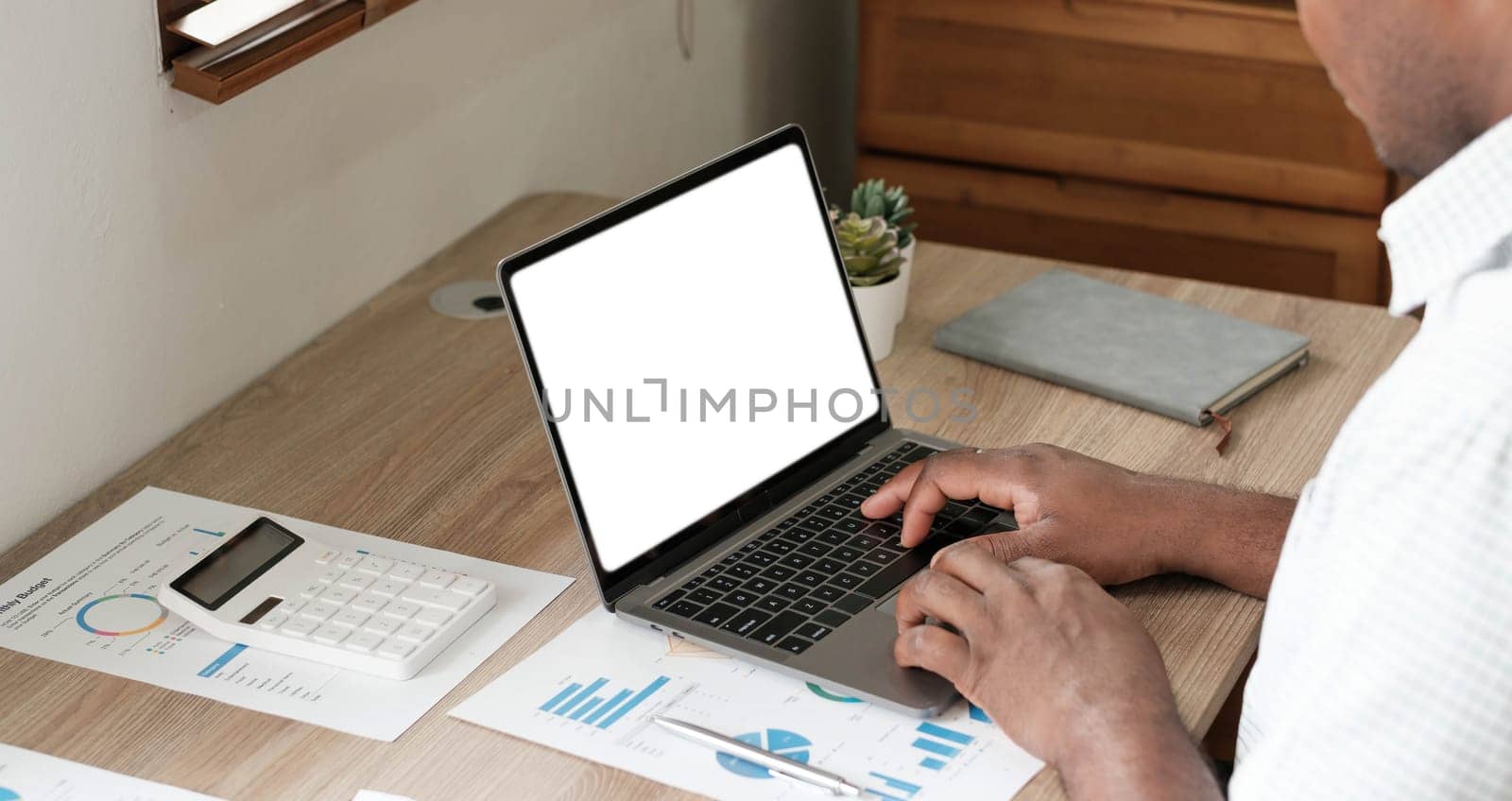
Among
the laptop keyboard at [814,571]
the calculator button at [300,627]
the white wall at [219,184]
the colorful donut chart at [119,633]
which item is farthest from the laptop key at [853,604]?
the white wall at [219,184]

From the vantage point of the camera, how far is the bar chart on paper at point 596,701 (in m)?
0.96

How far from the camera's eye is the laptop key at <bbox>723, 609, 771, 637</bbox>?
40.3 inches

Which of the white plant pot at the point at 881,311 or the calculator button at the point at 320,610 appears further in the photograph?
the white plant pot at the point at 881,311

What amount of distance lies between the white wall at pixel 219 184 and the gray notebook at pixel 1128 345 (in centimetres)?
54

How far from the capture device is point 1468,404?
0.74 m

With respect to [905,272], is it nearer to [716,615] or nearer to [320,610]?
[716,615]

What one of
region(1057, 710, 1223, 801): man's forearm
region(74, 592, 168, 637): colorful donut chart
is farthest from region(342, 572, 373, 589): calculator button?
region(1057, 710, 1223, 801): man's forearm

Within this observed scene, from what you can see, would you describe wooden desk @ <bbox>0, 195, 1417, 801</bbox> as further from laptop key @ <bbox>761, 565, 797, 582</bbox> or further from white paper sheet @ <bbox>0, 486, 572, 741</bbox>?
laptop key @ <bbox>761, 565, 797, 582</bbox>

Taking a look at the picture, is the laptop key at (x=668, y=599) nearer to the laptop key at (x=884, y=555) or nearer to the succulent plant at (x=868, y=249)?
the laptop key at (x=884, y=555)

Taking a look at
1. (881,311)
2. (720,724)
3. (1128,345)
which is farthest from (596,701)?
(1128,345)

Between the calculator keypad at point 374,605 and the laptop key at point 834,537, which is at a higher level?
the calculator keypad at point 374,605

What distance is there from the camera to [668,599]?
41.7 inches

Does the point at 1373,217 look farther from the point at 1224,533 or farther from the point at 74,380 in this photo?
the point at 74,380

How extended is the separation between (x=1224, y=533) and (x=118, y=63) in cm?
86
